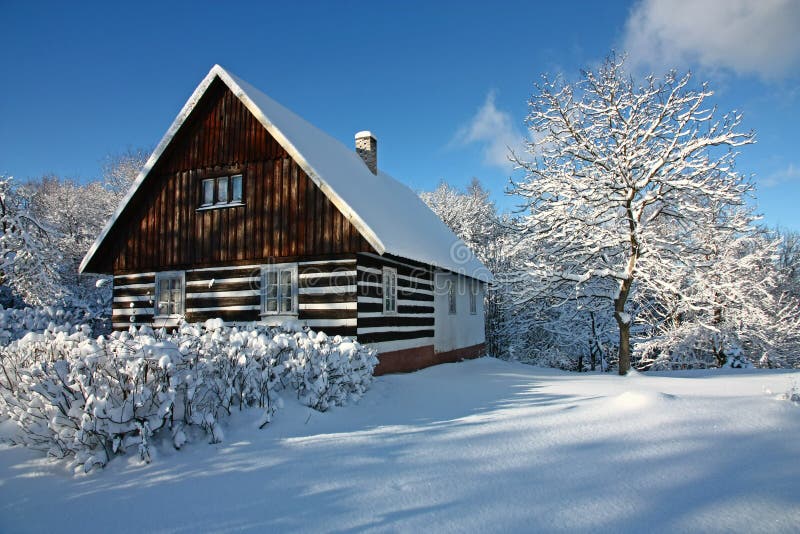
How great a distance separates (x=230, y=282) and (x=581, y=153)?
11.3m

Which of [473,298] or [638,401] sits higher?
[473,298]

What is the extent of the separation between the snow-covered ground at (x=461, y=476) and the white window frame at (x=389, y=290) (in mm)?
5850

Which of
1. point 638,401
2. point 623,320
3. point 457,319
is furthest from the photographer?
point 457,319

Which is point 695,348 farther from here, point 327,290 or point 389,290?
point 327,290

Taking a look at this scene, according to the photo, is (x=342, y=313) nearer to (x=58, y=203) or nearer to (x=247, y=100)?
(x=247, y=100)

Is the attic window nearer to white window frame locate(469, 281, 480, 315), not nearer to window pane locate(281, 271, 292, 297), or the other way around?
window pane locate(281, 271, 292, 297)

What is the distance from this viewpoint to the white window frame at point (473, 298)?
2155cm

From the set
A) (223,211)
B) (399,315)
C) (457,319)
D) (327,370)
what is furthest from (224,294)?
(457,319)

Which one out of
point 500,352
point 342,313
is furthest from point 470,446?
point 500,352

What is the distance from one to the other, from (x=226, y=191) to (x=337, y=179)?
3.29 meters

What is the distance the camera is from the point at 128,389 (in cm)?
588

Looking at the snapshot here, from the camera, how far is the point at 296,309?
12109 mm

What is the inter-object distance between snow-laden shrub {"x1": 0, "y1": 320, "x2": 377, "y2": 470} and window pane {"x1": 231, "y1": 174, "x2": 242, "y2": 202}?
21.6 ft

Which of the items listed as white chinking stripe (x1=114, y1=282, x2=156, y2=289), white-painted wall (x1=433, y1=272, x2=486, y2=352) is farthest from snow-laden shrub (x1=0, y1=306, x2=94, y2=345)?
white-painted wall (x1=433, y1=272, x2=486, y2=352)
